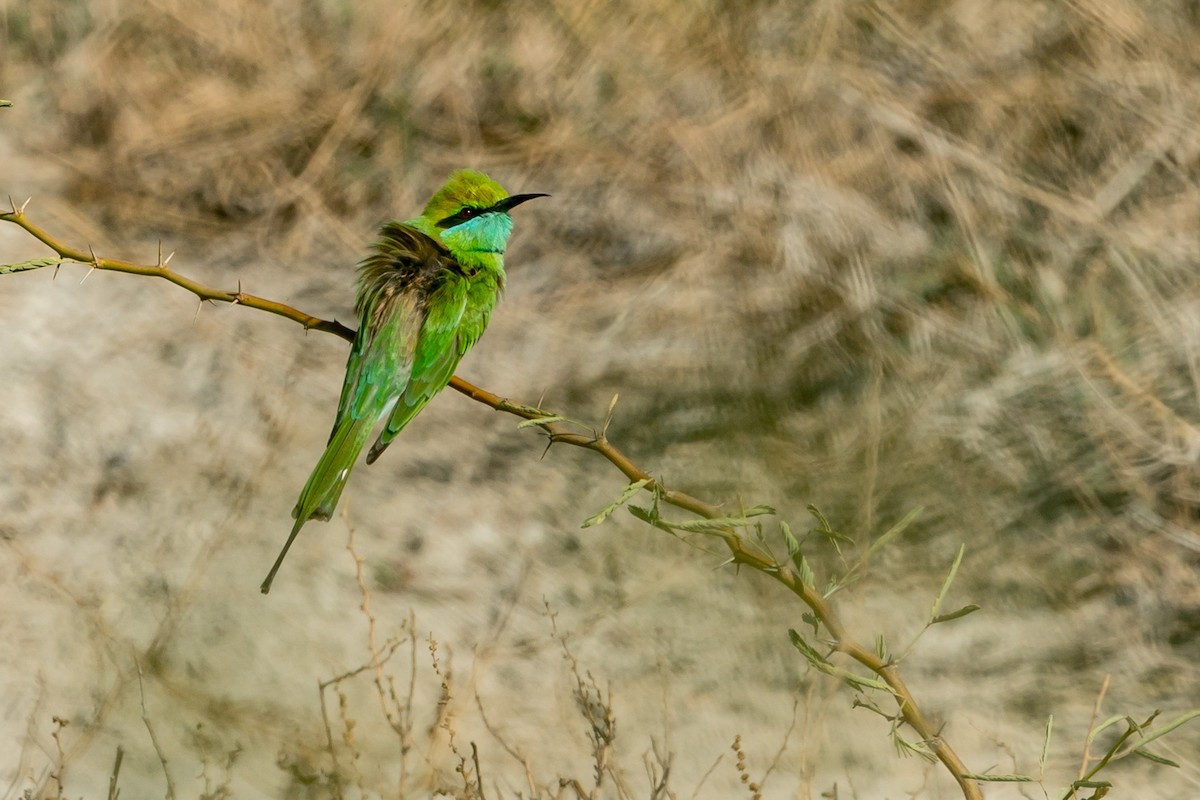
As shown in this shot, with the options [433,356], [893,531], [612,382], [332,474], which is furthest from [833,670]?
[612,382]

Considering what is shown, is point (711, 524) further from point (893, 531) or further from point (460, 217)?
point (460, 217)

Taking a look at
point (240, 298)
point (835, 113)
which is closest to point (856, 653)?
point (240, 298)

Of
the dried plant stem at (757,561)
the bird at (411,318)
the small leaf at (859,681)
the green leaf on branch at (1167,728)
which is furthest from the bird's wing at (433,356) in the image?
the green leaf on branch at (1167,728)

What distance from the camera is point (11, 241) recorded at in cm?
366

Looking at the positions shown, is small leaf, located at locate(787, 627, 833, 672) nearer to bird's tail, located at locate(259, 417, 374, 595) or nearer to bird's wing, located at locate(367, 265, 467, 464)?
bird's tail, located at locate(259, 417, 374, 595)

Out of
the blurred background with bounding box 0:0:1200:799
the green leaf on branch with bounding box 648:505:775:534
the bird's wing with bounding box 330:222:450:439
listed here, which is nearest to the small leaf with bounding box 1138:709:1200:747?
the green leaf on branch with bounding box 648:505:775:534

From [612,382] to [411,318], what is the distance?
151 cm

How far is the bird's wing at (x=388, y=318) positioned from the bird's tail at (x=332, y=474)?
2 centimetres

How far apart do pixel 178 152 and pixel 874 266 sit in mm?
2208

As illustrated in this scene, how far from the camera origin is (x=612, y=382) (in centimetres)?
344

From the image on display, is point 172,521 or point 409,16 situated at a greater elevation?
point 409,16

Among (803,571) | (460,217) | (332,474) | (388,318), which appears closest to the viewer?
(803,571)

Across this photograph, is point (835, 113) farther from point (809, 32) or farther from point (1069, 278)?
point (1069, 278)

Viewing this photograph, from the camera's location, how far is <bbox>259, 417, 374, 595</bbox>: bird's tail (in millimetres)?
1638
